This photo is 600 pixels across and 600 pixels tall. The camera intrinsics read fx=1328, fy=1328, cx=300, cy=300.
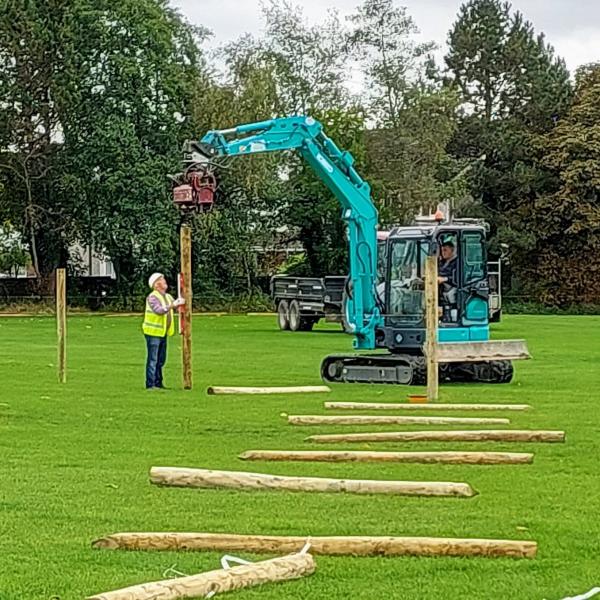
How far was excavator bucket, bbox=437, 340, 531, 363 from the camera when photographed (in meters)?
20.1

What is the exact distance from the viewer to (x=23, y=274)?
69.1 m

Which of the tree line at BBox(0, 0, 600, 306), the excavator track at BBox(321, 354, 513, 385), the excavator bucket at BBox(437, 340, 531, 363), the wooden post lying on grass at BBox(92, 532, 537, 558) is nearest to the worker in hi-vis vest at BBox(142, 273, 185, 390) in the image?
the excavator track at BBox(321, 354, 513, 385)

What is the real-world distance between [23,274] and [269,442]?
5673cm

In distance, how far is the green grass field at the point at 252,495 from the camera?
7.67m

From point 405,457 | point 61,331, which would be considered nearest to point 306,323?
point 61,331

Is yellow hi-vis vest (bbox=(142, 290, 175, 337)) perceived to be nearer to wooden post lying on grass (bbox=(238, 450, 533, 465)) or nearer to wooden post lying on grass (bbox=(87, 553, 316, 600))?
wooden post lying on grass (bbox=(238, 450, 533, 465))

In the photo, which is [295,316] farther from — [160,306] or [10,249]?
[160,306]

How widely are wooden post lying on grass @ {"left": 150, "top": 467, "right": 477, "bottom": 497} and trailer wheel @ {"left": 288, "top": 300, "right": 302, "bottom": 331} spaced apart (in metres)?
32.0

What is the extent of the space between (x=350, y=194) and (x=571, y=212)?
41.3 m

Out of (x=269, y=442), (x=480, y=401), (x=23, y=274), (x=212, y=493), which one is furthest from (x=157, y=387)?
(x=23, y=274)

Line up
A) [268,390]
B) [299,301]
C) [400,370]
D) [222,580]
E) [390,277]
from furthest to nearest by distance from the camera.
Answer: [299,301]
[390,277]
[400,370]
[268,390]
[222,580]

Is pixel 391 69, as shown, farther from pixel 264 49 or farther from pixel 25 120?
pixel 25 120

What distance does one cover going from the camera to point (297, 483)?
10.7 m

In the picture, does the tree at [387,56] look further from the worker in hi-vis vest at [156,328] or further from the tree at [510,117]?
the worker in hi-vis vest at [156,328]
